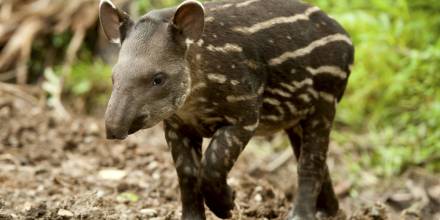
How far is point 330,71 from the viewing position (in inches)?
197

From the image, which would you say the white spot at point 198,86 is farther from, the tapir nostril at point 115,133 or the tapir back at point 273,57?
the tapir nostril at point 115,133

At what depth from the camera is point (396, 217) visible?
20.9 ft

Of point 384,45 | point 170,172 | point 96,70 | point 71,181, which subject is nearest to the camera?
point 71,181

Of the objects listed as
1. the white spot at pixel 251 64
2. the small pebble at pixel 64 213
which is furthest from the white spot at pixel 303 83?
the small pebble at pixel 64 213

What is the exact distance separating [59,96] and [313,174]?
492 cm


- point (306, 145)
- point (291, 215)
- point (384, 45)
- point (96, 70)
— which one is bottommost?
point (96, 70)

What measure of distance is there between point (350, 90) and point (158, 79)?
5.19 m

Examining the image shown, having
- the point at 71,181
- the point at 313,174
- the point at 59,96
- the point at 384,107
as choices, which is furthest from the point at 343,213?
the point at 59,96

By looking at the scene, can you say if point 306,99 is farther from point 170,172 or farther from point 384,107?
point 384,107

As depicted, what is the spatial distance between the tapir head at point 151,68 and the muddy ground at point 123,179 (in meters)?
1.07

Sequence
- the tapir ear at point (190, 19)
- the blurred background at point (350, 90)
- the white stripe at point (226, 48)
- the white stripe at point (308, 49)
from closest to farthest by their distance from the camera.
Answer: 1. the tapir ear at point (190, 19)
2. the white stripe at point (226, 48)
3. the white stripe at point (308, 49)
4. the blurred background at point (350, 90)

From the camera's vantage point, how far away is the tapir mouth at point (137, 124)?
3.92 meters

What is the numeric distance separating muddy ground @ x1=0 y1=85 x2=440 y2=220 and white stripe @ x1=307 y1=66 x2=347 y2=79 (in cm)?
96

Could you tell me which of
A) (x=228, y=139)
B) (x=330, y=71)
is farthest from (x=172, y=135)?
(x=330, y=71)
